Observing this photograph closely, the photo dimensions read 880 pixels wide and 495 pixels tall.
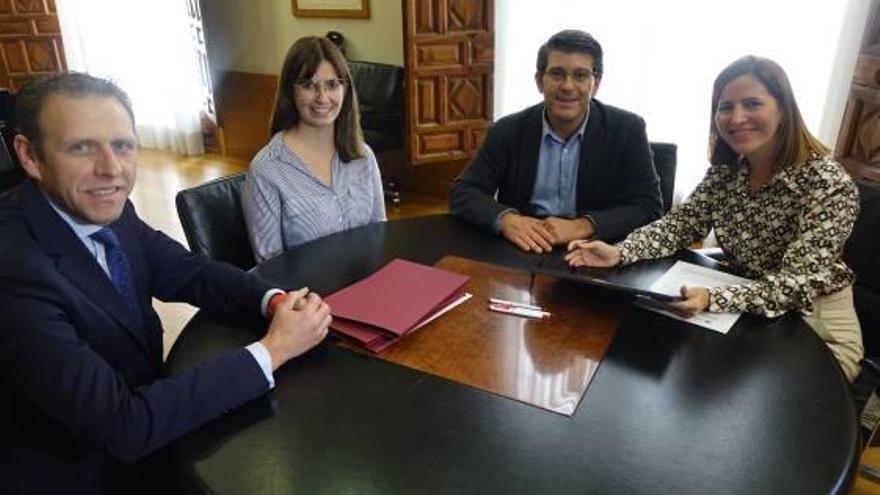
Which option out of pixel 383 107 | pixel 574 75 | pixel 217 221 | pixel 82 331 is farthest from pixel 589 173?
pixel 383 107

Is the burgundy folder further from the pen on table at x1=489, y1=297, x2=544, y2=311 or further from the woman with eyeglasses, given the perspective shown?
the woman with eyeglasses

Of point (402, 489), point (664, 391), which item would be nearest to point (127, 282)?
point (402, 489)

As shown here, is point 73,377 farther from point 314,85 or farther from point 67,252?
point 314,85

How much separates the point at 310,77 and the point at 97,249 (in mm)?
853

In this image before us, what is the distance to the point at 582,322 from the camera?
4.21 ft

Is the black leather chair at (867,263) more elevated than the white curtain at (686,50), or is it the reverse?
the white curtain at (686,50)

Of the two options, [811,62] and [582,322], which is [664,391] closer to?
[582,322]

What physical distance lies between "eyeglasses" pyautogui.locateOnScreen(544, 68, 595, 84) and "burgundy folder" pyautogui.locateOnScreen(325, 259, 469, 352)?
0.84 m

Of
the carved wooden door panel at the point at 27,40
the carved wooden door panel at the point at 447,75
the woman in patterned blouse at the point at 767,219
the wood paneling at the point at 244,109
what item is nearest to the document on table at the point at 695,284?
the woman in patterned blouse at the point at 767,219

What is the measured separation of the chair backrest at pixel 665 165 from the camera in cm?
208

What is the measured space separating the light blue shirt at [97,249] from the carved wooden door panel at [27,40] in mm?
5029

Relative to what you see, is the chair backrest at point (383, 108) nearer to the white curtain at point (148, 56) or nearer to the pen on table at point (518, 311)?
the white curtain at point (148, 56)

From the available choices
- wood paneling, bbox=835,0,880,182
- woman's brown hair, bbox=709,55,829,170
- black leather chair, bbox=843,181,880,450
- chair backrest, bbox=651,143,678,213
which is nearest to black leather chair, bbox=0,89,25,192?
chair backrest, bbox=651,143,678,213

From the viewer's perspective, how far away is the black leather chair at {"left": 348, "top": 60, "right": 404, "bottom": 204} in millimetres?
3834
